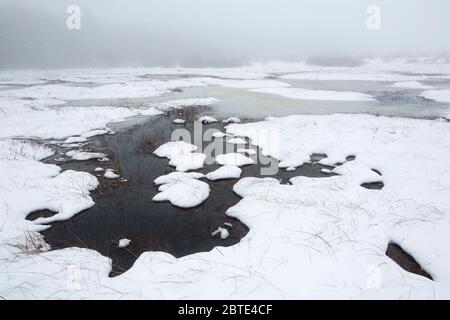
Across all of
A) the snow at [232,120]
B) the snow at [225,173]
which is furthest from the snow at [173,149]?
the snow at [232,120]

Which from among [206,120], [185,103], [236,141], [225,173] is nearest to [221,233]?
[225,173]

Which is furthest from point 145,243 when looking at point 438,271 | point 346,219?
point 438,271

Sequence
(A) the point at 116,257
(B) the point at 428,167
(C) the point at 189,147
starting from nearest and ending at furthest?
(A) the point at 116,257 < (B) the point at 428,167 < (C) the point at 189,147

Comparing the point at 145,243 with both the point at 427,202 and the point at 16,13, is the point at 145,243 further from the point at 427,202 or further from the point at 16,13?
the point at 16,13

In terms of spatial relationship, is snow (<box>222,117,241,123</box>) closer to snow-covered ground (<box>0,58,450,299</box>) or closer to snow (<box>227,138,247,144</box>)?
snow-covered ground (<box>0,58,450,299</box>)

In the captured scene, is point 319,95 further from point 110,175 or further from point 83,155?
point 110,175
